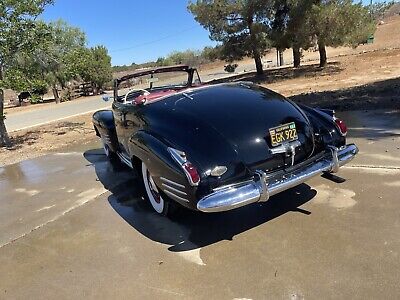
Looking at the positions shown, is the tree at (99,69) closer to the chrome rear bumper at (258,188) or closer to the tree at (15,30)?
the tree at (15,30)

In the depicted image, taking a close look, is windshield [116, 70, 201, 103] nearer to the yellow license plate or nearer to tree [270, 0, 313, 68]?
the yellow license plate

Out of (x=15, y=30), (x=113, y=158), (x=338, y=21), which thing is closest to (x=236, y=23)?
(x=338, y=21)

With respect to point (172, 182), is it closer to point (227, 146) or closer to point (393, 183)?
point (227, 146)

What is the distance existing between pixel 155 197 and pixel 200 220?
0.63 metres

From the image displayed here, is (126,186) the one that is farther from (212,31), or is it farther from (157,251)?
(212,31)

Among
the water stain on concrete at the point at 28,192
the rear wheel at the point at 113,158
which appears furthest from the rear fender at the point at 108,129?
the water stain on concrete at the point at 28,192

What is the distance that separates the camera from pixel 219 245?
3.40 m

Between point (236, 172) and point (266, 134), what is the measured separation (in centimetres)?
50

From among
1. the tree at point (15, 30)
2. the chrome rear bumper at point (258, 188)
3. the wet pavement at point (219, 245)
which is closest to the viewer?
the wet pavement at point (219, 245)

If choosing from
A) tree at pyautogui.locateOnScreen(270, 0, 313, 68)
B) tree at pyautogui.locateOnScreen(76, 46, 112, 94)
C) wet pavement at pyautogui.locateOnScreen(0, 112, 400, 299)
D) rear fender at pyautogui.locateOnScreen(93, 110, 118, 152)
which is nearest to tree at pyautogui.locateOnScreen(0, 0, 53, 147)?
rear fender at pyautogui.locateOnScreen(93, 110, 118, 152)

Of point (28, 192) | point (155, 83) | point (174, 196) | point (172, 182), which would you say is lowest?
point (28, 192)

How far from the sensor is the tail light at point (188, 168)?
3180 mm

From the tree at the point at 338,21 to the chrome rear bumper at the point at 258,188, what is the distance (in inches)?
654

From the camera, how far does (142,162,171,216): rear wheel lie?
13.1 ft
